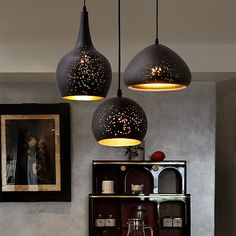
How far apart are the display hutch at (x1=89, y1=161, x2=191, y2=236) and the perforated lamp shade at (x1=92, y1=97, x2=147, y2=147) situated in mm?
2992

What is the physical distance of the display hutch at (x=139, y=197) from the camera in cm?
525

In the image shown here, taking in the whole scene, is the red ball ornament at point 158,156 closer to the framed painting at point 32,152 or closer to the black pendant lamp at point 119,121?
the framed painting at point 32,152

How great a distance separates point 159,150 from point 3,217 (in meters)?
1.86

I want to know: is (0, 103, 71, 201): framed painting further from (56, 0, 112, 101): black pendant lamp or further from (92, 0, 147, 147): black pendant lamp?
(56, 0, 112, 101): black pendant lamp

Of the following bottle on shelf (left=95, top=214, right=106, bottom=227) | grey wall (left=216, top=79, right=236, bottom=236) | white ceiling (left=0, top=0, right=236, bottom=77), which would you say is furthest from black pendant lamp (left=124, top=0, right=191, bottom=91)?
grey wall (left=216, top=79, right=236, bottom=236)

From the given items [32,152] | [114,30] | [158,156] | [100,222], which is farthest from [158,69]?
[32,152]

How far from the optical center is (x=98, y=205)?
17.6ft

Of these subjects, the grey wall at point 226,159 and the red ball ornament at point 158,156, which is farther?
the grey wall at point 226,159

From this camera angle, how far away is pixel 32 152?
5.48 m

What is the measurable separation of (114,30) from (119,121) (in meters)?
2.00

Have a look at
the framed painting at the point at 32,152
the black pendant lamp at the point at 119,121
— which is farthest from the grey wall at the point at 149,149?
the black pendant lamp at the point at 119,121

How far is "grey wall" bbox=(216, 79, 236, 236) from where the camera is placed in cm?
639

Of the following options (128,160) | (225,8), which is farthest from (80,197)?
(225,8)

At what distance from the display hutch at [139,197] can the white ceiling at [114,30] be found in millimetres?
1206
